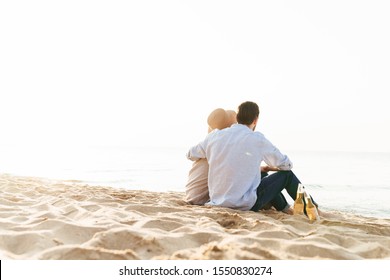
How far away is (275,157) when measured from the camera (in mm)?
3611

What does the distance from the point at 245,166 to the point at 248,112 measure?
21.8 inches

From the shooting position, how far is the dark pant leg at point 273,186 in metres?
3.79

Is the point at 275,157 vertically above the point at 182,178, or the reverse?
the point at 275,157

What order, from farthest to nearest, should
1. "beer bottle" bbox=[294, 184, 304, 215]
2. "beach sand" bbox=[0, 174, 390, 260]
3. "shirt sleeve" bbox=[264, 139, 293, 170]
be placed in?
"beer bottle" bbox=[294, 184, 304, 215], "shirt sleeve" bbox=[264, 139, 293, 170], "beach sand" bbox=[0, 174, 390, 260]

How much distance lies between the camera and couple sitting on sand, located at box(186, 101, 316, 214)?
3652mm

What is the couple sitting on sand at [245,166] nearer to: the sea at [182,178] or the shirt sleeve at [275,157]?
the shirt sleeve at [275,157]

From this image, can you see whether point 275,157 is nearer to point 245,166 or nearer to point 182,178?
point 245,166

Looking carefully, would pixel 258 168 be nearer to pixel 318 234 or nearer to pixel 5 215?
pixel 318 234

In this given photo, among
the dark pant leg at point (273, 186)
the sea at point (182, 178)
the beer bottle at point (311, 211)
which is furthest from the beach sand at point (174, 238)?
the sea at point (182, 178)

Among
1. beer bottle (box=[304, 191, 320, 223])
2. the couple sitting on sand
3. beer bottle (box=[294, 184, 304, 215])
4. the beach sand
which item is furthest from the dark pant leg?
the beach sand

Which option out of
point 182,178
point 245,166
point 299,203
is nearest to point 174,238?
point 245,166

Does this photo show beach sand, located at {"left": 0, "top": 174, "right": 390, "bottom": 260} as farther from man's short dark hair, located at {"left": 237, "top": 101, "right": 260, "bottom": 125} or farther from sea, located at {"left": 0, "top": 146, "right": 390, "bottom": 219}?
sea, located at {"left": 0, "top": 146, "right": 390, "bottom": 219}
